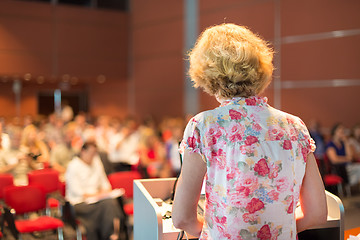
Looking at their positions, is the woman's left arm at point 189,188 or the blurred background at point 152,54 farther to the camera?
the blurred background at point 152,54

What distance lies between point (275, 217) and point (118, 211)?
3.37 m

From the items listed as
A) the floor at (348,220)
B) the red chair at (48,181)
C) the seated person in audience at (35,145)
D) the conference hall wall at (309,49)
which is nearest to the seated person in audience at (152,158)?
the red chair at (48,181)

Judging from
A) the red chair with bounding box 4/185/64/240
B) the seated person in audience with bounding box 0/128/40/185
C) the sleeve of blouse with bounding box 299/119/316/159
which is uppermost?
the sleeve of blouse with bounding box 299/119/316/159

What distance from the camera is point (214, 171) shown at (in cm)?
149

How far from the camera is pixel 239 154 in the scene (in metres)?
1.49

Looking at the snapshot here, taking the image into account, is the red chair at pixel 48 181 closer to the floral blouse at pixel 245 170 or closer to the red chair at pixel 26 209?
the red chair at pixel 26 209

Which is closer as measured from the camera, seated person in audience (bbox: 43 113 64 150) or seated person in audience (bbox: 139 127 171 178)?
seated person in audience (bbox: 139 127 171 178)

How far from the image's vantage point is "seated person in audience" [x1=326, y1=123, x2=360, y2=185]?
291 inches

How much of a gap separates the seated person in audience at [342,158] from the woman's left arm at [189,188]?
249 inches

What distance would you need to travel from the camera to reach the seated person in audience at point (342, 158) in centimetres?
738

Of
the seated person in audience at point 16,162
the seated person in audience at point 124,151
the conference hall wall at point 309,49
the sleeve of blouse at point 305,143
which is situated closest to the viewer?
the sleeve of blouse at point 305,143

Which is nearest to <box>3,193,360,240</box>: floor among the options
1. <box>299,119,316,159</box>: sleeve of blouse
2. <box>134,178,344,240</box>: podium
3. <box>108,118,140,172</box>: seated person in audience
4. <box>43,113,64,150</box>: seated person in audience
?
<box>108,118,140,172</box>: seated person in audience

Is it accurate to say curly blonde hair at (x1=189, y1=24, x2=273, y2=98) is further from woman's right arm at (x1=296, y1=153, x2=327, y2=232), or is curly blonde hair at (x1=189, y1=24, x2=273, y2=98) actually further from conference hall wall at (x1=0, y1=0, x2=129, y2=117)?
conference hall wall at (x1=0, y1=0, x2=129, y2=117)

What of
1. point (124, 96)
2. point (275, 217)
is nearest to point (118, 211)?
point (275, 217)
